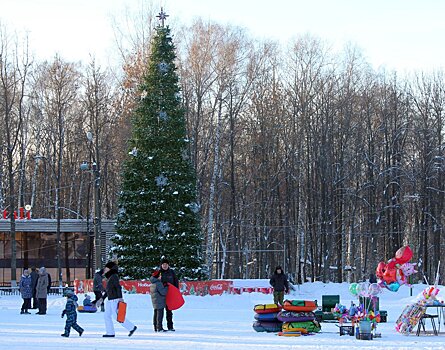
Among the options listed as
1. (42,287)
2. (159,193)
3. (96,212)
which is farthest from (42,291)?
(159,193)

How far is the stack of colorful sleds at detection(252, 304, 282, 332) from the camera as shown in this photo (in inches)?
805

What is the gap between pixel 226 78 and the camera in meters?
48.3

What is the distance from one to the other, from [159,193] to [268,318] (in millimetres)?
16654

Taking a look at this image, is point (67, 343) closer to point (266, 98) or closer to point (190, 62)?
point (190, 62)

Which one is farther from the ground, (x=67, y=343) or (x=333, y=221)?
(x=333, y=221)

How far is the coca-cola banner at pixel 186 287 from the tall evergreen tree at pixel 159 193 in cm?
90

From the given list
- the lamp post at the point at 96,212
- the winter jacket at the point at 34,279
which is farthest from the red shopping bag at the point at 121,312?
the lamp post at the point at 96,212

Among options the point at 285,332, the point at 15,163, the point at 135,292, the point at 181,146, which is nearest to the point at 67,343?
the point at 285,332

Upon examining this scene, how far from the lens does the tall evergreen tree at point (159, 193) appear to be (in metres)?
36.3

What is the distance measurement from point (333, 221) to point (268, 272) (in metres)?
6.44

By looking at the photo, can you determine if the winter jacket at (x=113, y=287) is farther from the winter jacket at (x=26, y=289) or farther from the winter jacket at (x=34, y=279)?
the winter jacket at (x=34, y=279)

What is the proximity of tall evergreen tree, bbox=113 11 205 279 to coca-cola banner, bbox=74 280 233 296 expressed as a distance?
0.90 m

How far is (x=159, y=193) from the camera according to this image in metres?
36.6

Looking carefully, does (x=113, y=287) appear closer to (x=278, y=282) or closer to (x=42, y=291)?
(x=278, y=282)
